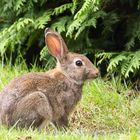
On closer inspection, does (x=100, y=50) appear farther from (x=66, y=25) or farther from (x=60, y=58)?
(x=60, y=58)

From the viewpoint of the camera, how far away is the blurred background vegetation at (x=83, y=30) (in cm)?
1022

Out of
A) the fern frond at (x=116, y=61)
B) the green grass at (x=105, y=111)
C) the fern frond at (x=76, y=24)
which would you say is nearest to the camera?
the green grass at (x=105, y=111)

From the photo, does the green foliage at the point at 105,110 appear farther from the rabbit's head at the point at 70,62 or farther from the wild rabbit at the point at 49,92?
the rabbit's head at the point at 70,62

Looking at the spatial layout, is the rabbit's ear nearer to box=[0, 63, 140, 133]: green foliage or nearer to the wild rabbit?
the wild rabbit

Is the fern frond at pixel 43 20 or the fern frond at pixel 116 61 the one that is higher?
the fern frond at pixel 43 20

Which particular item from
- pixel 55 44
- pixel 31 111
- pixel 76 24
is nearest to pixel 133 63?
pixel 76 24

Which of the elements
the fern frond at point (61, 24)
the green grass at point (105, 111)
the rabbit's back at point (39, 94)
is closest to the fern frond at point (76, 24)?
the fern frond at point (61, 24)

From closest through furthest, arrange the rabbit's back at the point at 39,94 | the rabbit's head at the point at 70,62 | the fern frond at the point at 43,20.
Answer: the rabbit's back at the point at 39,94, the rabbit's head at the point at 70,62, the fern frond at the point at 43,20

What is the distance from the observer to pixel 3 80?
10.3m

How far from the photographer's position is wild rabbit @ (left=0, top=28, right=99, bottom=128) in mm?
7945

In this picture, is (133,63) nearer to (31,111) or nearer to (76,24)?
(76,24)

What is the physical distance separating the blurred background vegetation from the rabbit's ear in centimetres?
112

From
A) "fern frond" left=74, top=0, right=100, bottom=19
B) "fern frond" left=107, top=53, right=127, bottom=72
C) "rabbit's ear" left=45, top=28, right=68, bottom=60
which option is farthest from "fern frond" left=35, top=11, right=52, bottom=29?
"rabbit's ear" left=45, top=28, right=68, bottom=60

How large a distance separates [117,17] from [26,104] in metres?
3.18
